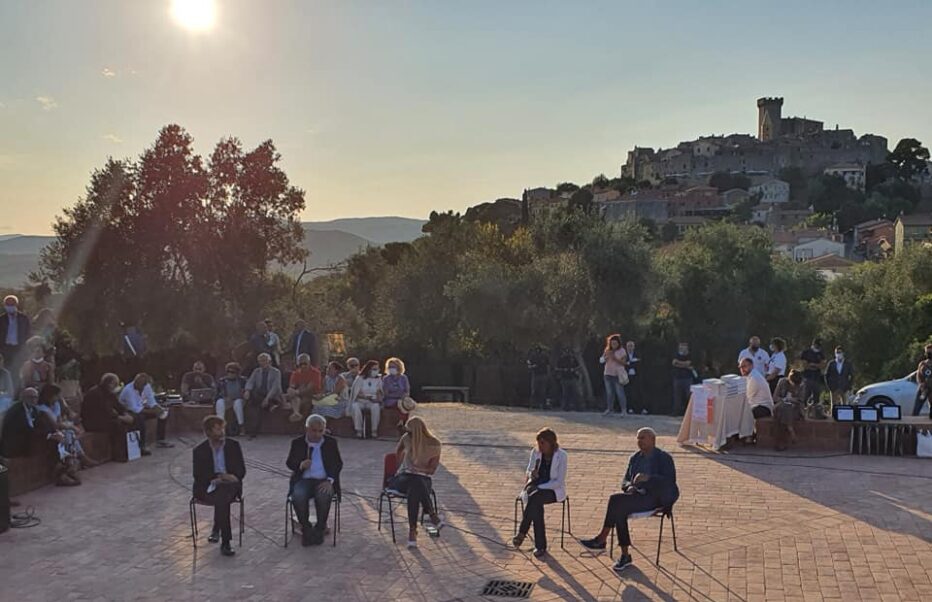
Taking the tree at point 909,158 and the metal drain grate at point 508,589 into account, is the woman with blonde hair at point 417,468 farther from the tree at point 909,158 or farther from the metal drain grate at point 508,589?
the tree at point 909,158

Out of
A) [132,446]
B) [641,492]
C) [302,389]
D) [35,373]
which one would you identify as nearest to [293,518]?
[641,492]

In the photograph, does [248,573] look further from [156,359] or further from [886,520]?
[156,359]

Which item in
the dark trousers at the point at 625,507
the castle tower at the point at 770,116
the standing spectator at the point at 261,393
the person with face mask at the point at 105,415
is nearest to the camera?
the dark trousers at the point at 625,507

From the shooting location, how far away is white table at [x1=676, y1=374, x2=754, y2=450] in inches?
470

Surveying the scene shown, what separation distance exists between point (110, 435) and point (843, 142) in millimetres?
142751

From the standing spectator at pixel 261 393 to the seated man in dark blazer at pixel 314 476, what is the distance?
5.50 m

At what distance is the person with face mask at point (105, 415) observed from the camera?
11.7 metres

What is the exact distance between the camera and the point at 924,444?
11.5 metres

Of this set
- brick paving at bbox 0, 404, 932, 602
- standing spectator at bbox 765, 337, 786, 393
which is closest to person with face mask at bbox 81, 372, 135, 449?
brick paving at bbox 0, 404, 932, 602

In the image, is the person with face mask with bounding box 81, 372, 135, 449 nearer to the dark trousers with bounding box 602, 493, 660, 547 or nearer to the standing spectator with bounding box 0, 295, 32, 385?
the standing spectator with bounding box 0, 295, 32, 385

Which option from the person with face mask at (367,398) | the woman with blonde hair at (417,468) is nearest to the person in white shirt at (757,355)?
the person with face mask at (367,398)

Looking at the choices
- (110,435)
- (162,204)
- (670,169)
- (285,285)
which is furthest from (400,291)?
(670,169)

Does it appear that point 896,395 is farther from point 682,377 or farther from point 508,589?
point 508,589

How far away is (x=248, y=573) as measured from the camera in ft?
23.4
